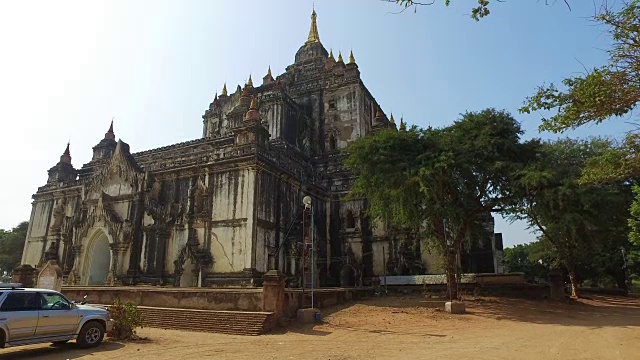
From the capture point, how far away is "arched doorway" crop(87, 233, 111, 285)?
27.4 meters

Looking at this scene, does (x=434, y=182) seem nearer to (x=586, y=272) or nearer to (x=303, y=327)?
(x=303, y=327)

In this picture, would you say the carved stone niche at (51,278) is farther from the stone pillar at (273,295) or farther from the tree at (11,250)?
the tree at (11,250)

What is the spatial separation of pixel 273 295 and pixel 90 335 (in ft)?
18.5

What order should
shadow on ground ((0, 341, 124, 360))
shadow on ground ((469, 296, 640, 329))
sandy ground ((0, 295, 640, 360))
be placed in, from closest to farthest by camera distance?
shadow on ground ((0, 341, 124, 360)) < sandy ground ((0, 295, 640, 360)) < shadow on ground ((469, 296, 640, 329))

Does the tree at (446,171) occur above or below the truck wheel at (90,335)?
above

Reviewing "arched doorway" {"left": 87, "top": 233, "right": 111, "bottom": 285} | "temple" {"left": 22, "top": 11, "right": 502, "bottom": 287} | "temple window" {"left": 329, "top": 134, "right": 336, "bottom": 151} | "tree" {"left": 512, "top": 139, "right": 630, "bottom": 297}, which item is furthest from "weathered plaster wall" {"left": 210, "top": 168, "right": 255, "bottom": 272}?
"temple window" {"left": 329, "top": 134, "right": 336, "bottom": 151}

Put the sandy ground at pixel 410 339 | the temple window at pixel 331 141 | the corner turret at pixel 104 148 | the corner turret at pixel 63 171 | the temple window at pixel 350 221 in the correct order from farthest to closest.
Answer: the corner turret at pixel 104 148, the temple window at pixel 331 141, the corner turret at pixel 63 171, the temple window at pixel 350 221, the sandy ground at pixel 410 339

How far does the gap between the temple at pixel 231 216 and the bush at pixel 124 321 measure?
8143 millimetres

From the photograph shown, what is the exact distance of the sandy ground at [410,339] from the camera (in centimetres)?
1002

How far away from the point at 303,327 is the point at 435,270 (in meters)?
14.6

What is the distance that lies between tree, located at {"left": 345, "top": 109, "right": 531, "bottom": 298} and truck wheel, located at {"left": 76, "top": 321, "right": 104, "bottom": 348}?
13.1 meters

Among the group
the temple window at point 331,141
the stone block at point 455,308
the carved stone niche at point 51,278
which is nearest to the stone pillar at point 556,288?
the stone block at point 455,308

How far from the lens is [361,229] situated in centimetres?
2942

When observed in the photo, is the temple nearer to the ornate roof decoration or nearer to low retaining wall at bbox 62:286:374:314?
the ornate roof decoration
